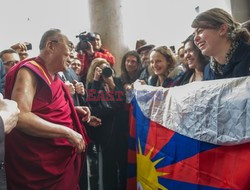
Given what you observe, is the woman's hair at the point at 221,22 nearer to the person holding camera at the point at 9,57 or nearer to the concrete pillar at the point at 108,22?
the person holding camera at the point at 9,57

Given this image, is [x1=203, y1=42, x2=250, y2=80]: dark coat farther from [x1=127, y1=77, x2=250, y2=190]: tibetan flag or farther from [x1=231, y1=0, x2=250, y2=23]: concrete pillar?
[x1=231, y1=0, x2=250, y2=23]: concrete pillar

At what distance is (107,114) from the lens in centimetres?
221

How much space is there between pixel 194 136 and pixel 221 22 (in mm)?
564

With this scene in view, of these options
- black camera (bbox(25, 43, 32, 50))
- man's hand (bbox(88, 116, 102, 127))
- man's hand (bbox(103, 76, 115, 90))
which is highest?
black camera (bbox(25, 43, 32, 50))

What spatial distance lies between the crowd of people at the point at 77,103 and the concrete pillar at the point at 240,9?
173 centimetres

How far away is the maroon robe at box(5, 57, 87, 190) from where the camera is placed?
1.55 metres

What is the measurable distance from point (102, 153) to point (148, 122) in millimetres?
651

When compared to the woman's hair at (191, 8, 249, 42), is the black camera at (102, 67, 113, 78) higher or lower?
lower

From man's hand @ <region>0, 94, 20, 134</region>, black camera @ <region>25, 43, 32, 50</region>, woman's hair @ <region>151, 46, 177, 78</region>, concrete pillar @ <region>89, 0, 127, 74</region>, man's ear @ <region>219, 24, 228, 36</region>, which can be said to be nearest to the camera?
man's hand @ <region>0, 94, 20, 134</region>

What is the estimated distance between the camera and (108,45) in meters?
3.58

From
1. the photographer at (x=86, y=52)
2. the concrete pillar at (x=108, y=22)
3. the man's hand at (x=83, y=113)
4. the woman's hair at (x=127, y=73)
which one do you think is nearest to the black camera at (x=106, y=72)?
the woman's hair at (x=127, y=73)

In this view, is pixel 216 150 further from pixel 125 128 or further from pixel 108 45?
pixel 108 45

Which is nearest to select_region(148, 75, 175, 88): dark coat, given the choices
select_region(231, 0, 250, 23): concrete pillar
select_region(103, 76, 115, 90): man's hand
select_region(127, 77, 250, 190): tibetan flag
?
select_region(127, 77, 250, 190): tibetan flag

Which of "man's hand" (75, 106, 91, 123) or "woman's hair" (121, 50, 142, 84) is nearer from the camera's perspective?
"man's hand" (75, 106, 91, 123)
